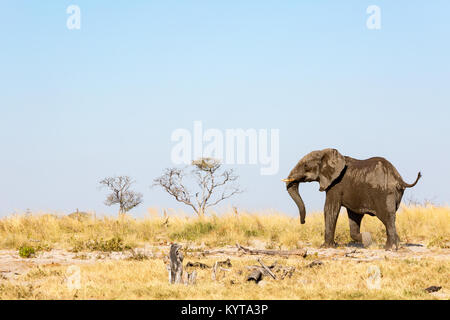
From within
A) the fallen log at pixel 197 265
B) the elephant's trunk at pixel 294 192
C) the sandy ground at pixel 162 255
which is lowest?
the sandy ground at pixel 162 255

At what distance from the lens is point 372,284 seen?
8922 millimetres

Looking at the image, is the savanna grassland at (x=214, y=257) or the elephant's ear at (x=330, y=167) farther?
the elephant's ear at (x=330, y=167)

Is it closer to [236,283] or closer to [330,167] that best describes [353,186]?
[330,167]

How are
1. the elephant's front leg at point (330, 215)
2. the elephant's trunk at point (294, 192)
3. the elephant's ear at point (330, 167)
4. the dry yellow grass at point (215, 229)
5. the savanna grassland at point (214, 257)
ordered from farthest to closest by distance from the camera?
the dry yellow grass at point (215, 229), the elephant's trunk at point (294, 192), the elephant's front leg at point (330, 215), the elephant's ear at point (330, 167), the savanna grassland at point (214, 257)

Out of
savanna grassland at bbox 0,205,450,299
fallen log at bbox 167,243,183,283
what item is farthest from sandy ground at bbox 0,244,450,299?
fallen log at bbox 167,243,183,283

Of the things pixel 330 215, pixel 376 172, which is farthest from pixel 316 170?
pixel 376 172

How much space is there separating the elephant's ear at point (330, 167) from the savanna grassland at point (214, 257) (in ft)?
5.81

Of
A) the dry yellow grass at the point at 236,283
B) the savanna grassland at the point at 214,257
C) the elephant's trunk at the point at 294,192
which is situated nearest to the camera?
the dry yellow grass at the point at 236,283

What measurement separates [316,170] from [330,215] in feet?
4.03

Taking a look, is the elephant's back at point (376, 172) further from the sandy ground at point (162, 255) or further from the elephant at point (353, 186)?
the sandy ground at point (162, 255)

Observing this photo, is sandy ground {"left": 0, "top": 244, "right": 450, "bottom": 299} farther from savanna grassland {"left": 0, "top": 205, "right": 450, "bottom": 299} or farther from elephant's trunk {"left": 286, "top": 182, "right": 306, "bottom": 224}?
elephant's trunk {"left": 286, "top": 182, "right": 306, "bottom": 224}

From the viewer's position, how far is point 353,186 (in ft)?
46.9

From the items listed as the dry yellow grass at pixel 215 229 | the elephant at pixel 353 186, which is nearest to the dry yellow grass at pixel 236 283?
the elephant at pixel 353 186

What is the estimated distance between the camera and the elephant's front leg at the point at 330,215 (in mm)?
14539
